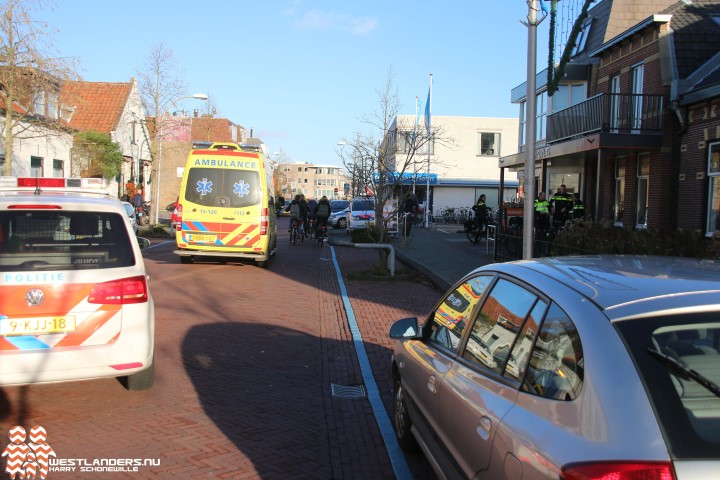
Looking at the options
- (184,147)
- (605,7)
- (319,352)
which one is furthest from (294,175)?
(319,352)

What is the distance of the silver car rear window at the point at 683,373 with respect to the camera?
1.92 meters

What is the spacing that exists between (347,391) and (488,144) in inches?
1601

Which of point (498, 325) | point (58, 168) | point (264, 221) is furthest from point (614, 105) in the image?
point (58, 168)

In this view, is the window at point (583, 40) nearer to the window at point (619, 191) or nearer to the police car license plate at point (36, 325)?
the window at point (619, 191)

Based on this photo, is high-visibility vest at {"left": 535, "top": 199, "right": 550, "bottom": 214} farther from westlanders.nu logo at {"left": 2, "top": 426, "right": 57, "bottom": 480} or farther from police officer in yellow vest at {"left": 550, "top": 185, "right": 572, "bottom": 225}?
westlanders.nu logo at {"left": 2, "top": 426, "right": 57, "bottom": 480}

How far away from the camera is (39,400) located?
539 centimetres

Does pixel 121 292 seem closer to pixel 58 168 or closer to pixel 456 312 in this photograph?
pixel 456 312

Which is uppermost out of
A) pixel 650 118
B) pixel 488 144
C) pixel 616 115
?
pixel 488 144

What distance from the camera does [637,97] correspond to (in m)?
16.6

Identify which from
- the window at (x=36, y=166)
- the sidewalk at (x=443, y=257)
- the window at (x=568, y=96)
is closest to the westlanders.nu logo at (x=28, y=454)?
the sidewalk at (x=443, y=257)

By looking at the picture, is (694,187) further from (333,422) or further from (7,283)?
(7,283)

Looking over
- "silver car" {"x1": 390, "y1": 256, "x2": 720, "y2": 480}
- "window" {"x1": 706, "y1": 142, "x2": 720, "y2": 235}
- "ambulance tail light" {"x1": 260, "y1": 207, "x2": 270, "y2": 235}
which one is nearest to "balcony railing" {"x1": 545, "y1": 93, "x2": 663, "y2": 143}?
"window" {"x1": 706, "y1": 142, "x2": 720, "y2": 235}

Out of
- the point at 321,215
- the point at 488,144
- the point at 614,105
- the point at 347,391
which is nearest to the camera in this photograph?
the point at 347,391

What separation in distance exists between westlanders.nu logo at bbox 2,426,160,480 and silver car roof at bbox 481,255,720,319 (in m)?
2.77
